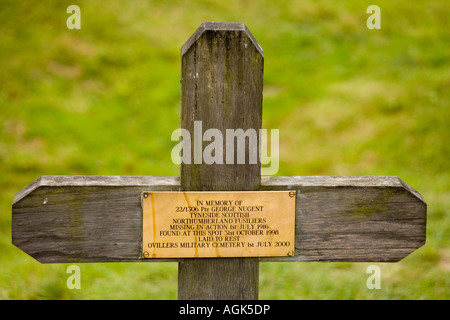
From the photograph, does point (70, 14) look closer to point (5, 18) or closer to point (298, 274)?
point (5, 18)

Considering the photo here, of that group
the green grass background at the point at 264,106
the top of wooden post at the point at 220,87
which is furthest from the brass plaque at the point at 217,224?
the green grass background at the point at 264,106

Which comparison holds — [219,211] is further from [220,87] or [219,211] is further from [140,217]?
[220,87]

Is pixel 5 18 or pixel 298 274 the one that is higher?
pixel 5 18

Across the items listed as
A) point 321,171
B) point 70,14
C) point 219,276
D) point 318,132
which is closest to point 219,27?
point 219,276

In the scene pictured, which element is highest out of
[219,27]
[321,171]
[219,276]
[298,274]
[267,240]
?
[219,27]

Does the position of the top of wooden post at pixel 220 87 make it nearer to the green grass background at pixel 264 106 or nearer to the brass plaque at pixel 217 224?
the brass plaque at pixel 217 224

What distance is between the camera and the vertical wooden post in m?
1.67

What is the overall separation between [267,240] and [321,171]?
338cm

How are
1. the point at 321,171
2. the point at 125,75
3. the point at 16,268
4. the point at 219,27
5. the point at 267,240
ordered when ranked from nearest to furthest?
the point at 219,27, the point at 267,240, the point at 16,268, the point at 321,171, the point at 125,75

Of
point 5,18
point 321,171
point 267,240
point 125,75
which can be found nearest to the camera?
point 267,240

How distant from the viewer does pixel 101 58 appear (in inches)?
255

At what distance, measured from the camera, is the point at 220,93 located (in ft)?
5.54

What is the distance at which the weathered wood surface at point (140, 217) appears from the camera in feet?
5.61

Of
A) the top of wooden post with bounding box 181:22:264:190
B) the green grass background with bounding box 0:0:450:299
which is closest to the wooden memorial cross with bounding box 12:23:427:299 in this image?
the top of wooden post with bounding box 181:22:264:190
